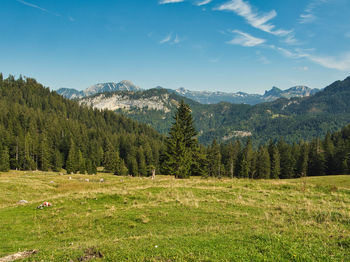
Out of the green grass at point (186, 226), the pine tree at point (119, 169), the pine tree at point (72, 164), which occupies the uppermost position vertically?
the green grass at point (186, 226)

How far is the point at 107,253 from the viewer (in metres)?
8.98

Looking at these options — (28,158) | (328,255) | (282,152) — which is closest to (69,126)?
(28,158)

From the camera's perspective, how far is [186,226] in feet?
42.9

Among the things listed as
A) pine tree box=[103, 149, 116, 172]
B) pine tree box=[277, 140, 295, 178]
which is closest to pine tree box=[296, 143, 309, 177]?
pine tree box=[277, 140, 295, 178]

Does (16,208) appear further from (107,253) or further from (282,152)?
(282,152)

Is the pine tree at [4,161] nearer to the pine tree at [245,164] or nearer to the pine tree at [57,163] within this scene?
the pine tree at [57,163]

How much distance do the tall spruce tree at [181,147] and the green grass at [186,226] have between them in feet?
77.9

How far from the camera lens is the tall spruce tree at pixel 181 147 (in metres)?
47.7

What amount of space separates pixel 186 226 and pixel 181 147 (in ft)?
114

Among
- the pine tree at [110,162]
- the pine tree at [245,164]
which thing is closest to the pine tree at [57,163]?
the pine tree at [110,162]

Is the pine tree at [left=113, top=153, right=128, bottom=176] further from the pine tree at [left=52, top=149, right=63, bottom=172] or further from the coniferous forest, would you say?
the pine tree at [left=52, top=149, right=63, bottom=172]

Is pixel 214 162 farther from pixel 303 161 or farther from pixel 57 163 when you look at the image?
pixel 57 163

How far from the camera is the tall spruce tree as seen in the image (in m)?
47.7

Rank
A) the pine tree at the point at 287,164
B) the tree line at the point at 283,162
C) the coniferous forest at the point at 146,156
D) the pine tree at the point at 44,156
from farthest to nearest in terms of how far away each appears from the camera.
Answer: the pine tree at the point at 287,164
the pine tree at the point at 44,156
the coniferous forest at the point at 146,156
the tree line at the point at 283,162
